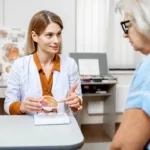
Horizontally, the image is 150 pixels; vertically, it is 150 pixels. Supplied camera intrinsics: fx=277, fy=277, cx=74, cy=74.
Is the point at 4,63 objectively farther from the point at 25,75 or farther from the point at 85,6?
the point at 25,75

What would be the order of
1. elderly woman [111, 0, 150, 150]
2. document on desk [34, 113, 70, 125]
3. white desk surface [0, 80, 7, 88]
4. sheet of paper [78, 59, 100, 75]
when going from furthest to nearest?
1. sheet of paper [78, 59, 100, 75]
2. white desk surface [0, 80, 7, 88]
3. document on desk [34, 113, 70, 125]
4. elderly woman [111, 0, 150, 150]

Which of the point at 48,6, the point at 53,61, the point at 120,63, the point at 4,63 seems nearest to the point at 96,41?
the point at 120,63

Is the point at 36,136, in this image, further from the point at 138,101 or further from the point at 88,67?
the point at 88,67

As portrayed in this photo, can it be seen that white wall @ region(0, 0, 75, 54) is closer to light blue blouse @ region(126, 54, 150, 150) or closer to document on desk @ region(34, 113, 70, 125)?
document on desk @ region(34, 113, 70, 125)

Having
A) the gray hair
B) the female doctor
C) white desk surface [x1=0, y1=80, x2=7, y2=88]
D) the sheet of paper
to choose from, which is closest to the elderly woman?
the gray hair

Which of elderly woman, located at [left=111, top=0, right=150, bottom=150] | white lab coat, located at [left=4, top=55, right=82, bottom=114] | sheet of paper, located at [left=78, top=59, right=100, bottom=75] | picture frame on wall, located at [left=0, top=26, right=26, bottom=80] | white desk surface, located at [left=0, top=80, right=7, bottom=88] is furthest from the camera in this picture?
sheet of paper, located at [left=78, top=59, right=100, bottom=75]

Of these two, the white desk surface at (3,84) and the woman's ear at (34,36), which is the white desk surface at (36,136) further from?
the white desk surface at (3,84)

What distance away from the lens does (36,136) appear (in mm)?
1134

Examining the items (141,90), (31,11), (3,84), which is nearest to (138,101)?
(141,90)

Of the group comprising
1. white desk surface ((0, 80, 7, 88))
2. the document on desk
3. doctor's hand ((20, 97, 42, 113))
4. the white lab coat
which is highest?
the white lab coat

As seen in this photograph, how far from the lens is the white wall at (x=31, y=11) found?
3.39 metres

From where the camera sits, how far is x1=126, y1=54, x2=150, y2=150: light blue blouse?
0.76 metres

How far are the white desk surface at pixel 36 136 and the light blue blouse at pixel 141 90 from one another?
37cm

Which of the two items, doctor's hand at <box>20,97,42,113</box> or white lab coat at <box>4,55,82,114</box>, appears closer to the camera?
doctor's hand at <box>20,97,42,113</box>
